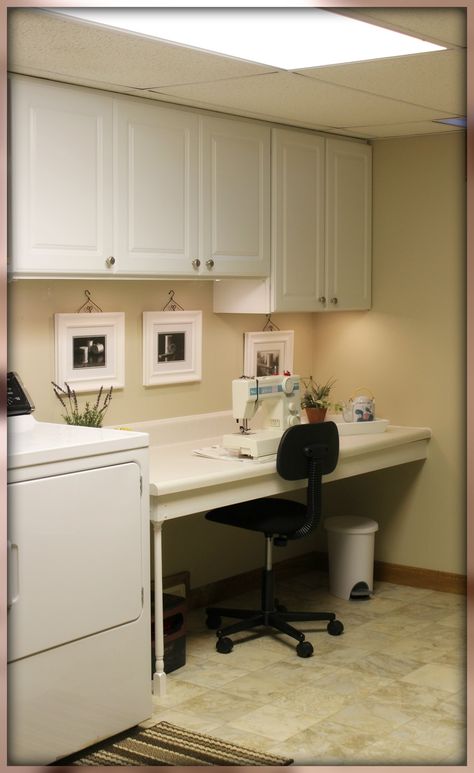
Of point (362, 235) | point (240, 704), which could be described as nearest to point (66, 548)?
point (240, 704)

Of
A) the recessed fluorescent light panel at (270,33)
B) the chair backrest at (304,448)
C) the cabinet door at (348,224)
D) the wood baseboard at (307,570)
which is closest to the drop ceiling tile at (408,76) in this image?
the recessed fluorescent light panel at (270,33)

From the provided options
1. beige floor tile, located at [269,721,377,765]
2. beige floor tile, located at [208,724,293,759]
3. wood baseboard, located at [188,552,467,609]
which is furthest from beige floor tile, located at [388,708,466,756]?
wood baseboard, located at [188,552,467,609]

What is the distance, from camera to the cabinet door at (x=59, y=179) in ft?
11.2

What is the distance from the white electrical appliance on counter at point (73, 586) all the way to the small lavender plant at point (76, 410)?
1.57 feet

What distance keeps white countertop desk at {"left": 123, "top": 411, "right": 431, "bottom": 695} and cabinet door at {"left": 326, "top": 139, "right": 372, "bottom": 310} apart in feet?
2.35

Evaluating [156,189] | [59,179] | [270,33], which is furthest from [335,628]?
[270,33]

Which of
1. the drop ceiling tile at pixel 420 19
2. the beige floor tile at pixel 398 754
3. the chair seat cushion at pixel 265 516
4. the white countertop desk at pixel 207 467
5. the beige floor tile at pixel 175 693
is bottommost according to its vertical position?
the beige floor tile at pixel 398 754

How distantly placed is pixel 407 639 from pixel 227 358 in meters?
1.53

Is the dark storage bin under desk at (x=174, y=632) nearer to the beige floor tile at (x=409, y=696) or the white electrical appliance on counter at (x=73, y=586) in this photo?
the white electrical appliance on counter at (x=73, y=586)

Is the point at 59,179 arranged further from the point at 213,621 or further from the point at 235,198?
the point at 213,621

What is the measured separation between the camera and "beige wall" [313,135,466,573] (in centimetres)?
500

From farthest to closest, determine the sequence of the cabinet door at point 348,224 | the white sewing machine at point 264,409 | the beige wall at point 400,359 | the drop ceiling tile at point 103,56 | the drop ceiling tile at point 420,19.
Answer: the cabinet door at point 348,224 < the beige wall at point 400,359 < the white sewing machine at point 264,409 < the drop ceiling tile at point 103,56 < the drop ceiling tile at point 420,19

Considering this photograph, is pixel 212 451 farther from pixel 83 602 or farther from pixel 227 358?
pixel 83 602

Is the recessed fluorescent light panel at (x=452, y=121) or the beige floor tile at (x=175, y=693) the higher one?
the recessed fluorescent light panel at (x=452, y=121)
